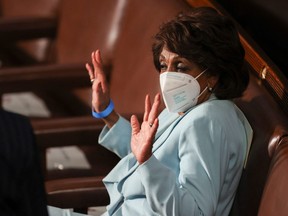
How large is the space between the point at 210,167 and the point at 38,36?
6.57 feet

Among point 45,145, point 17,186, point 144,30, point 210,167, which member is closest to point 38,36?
point 144,30

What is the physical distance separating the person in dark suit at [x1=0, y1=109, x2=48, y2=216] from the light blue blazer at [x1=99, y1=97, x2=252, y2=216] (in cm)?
64

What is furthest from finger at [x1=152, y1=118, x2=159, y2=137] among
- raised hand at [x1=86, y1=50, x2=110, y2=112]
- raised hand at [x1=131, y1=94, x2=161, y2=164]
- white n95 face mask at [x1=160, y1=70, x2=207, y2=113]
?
raised hand at [x1=86, y1=50, x2=110, y2=112]

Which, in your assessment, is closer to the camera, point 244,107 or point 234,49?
point 234,49

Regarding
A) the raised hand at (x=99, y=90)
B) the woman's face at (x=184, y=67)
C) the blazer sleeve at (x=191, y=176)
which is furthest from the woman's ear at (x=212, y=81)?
the raised hand at (x=99, y=90)

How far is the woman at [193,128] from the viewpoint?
229cm

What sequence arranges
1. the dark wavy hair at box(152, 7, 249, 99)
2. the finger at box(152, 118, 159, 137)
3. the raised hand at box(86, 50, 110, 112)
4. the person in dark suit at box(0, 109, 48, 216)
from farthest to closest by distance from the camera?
the raised hand at box(86, 50, 110, 112), the dark wavy hair at box(152, 7, 249, 99), the finger at box(152, 118, 159, 137), the person in dark suit at box(0, 109, 48, 216)

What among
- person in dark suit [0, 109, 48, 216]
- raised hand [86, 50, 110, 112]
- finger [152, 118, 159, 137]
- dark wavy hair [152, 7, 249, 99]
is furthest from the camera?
raised hand [86, 50, 110, 112]

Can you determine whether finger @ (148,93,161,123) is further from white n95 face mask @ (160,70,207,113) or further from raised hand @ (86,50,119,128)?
raised hand @ (86,50,119,128)

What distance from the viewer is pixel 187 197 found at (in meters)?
2.30

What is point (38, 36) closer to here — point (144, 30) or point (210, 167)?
point (144, 30)

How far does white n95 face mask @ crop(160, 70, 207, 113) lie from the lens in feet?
8.03

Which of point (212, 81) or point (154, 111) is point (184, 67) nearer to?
point (212, 81)

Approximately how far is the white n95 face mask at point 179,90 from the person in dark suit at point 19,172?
0.83 metres
